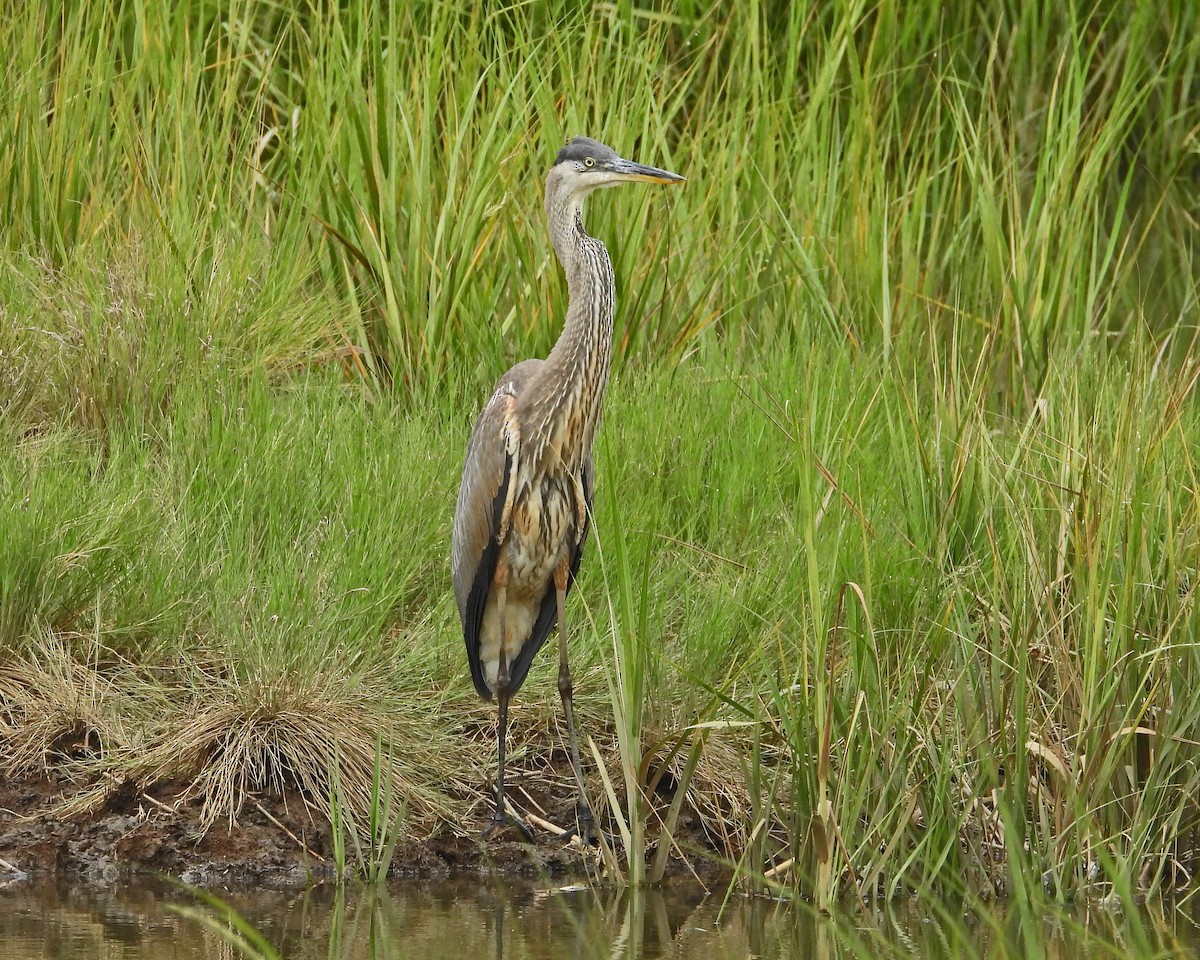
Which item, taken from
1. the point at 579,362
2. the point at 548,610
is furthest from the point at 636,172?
the point at 548,610

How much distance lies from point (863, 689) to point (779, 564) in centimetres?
83

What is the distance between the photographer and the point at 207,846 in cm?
427

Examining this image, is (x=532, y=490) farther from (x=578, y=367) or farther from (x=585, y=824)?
(x=585, y=824)

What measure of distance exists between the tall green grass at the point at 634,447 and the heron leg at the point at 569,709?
0.28 feet

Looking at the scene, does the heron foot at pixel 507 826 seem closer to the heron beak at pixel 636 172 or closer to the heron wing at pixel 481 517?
the heron wing at pixel 481 517

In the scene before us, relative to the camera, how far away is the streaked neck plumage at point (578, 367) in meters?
4.59

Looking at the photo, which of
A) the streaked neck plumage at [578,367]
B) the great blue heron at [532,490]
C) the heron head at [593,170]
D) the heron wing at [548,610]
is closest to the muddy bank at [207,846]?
the great blue heron at [532,490]

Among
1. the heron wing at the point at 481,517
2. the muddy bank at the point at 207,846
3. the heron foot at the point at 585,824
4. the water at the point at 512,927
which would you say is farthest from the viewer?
the heron wing at the point at 481,517

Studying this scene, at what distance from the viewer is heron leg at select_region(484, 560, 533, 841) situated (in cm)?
440

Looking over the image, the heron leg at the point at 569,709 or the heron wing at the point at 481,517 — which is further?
the heron wing at the point at 481,517

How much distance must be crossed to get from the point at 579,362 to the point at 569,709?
3.01 ft

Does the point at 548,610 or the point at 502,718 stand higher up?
the point at 548,610

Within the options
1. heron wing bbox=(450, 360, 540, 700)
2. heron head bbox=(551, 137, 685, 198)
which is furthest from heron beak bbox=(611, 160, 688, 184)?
heron wing bbox=(450, 360, 540, 700)

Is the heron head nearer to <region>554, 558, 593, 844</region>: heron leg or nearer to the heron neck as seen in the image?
the heron neck
